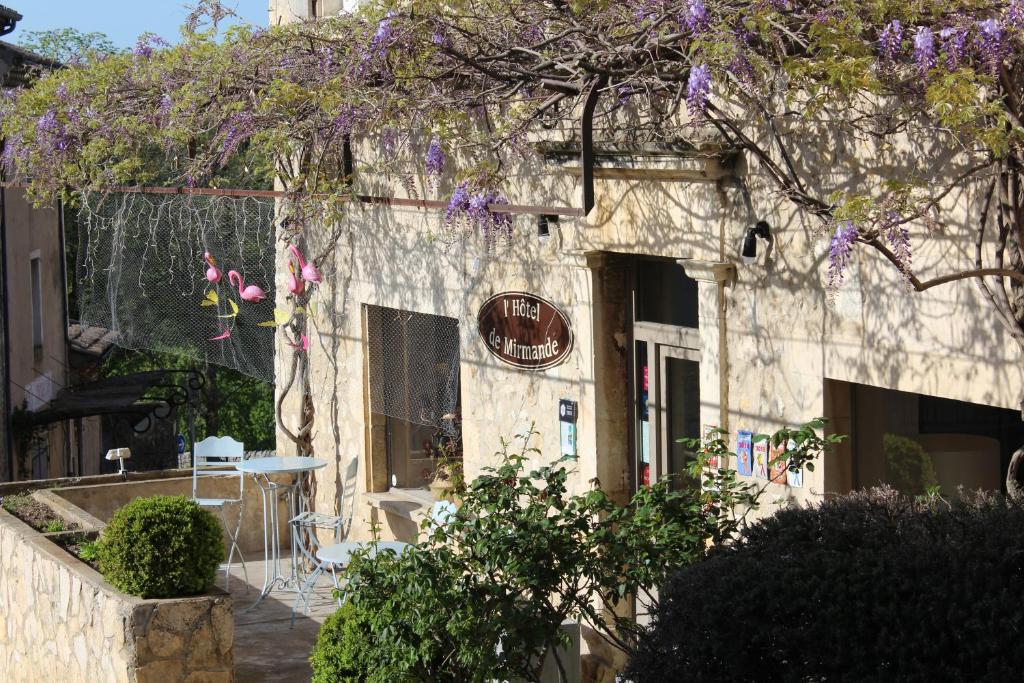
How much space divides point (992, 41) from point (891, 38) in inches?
18.0

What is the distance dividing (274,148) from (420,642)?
5382mm

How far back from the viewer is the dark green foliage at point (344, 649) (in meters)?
6.22

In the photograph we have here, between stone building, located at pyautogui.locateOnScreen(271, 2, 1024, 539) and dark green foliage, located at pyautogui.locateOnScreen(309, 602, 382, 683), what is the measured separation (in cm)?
236

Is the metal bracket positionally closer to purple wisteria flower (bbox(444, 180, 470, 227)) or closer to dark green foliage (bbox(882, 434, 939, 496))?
purple wisteria flower (bbox(444, 180, 470, 227))

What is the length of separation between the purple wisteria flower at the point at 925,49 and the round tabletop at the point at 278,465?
20.1 ft

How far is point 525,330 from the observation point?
32.3ft

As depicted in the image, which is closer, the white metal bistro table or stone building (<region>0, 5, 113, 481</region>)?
the white metal bistro table

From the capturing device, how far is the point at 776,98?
291 inches

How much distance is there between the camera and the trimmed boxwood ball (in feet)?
24.6

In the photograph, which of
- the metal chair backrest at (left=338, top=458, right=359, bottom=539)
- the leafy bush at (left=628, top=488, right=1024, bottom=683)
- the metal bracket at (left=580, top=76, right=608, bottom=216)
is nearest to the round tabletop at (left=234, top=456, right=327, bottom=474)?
the metal chair backrest at (left=338, top=458, right=359, bottom=539)

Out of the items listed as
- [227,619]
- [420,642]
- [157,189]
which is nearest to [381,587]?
[420,642]

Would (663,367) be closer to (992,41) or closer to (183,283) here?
(992,41)

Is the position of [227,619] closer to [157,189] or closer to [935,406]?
[935,406]

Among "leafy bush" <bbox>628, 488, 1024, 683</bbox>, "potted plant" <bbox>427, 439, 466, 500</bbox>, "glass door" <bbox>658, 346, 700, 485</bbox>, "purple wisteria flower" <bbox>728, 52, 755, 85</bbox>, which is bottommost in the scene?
"potted plant" <bbox>427, 439, 466, 500</bbox>
